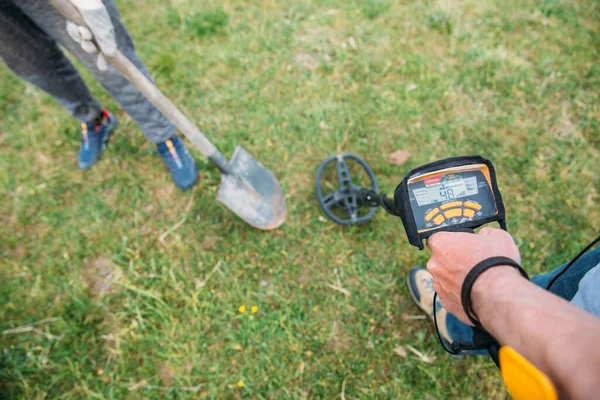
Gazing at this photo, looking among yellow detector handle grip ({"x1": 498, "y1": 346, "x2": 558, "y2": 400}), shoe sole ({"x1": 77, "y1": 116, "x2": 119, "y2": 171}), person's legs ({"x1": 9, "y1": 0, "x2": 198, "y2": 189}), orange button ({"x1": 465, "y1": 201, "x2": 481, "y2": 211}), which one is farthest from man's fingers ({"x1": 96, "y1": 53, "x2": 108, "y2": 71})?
yellow detector handle grip ({"x1": 498, "y1": 346, "x2": 558, "y2": 400})

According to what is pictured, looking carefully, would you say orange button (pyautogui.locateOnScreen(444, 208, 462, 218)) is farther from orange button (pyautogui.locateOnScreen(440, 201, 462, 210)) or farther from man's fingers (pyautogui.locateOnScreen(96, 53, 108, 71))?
man's fingers (pyautogui.locateOnScreen(96, 53, 108, 71))

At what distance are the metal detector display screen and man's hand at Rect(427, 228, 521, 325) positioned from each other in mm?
168

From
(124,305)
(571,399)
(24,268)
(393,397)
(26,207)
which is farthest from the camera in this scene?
(26,207)

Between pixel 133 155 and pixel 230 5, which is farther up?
pixel 230 5

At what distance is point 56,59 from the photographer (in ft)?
7.22

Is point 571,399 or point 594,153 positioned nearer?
point 571,399

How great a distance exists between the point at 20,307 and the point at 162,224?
1.07 meters

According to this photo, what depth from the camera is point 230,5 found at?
11.2ft

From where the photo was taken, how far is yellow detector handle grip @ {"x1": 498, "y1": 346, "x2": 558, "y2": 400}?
2.16ft

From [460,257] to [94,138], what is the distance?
2832 millimetres

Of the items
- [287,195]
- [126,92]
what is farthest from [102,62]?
[287,195]

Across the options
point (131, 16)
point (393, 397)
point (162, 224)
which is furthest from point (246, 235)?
point (131, 16)

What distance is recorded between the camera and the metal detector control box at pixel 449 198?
128 centimetres

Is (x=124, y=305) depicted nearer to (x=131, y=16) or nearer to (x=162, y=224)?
(x=162, y=224)
